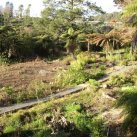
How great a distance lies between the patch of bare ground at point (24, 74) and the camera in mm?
13680

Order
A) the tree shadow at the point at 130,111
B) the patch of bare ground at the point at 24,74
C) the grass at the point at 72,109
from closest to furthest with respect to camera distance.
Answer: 1. the tree shadow at the point at 130,111
2. the grass at the point at 72,109
3. the patch of bare ground at the point at 24,74

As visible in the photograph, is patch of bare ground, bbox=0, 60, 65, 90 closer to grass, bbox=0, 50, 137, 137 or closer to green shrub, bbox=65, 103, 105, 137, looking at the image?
grass, bbox=0, 50, 137, 137

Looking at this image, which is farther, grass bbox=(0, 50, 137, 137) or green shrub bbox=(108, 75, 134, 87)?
green shrub bbox=(108, 75, 134, 87)

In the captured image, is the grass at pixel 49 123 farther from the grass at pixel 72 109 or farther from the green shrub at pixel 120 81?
the green shrub at pixel 120 81

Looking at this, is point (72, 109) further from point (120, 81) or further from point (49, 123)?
point (120, 81)

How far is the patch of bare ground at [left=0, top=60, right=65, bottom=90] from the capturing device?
1368 centimetres

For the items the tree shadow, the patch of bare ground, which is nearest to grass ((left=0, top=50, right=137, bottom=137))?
the tree shadow

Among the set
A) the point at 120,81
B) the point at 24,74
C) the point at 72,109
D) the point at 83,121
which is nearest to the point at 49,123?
the point at 83,121

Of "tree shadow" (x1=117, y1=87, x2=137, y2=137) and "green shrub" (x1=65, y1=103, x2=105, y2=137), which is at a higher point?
"tree shadow" (x1=117, y1=87, x2=137, y2=137)

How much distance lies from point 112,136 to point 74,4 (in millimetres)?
24760

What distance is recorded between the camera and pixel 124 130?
307 inches

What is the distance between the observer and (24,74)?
15453 millimetres

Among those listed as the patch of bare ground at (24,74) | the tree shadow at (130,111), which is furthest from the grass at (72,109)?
the patch of bare ground at (24,74)

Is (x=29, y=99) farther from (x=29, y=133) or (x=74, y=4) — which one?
(x=74, y=4)
